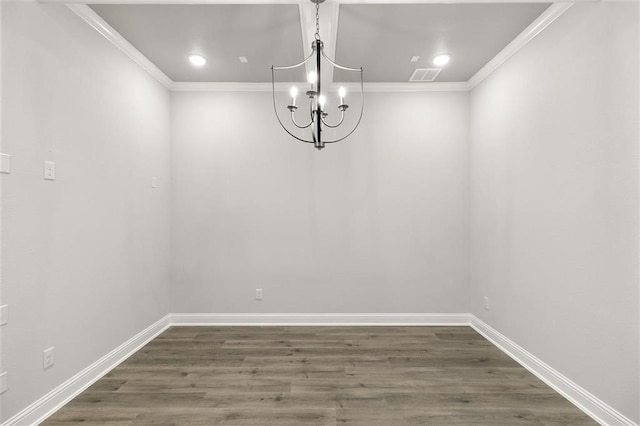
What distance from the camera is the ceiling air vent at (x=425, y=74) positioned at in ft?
11.5

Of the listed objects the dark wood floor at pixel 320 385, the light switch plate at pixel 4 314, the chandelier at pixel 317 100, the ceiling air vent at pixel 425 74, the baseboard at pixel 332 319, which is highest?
the ceiling air vent at pixel 425 74

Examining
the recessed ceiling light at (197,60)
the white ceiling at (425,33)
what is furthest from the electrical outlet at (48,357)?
the white ceiling at (425,33)

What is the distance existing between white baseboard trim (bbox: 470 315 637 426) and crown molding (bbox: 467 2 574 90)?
2.62 meters

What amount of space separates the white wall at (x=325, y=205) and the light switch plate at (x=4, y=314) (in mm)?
2031

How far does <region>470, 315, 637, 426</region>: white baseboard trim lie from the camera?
2053mm

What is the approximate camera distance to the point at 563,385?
2416 millimetres

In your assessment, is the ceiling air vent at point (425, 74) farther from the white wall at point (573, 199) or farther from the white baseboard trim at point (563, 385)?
the white baseboard trim at point (563, 385)

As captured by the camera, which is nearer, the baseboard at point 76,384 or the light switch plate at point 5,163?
the light switch plate at point 5,163

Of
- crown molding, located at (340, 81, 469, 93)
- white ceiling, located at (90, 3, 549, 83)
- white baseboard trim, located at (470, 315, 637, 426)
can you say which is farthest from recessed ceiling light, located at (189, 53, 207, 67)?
white baseboard trim, located at (470, 315, 637, 426)

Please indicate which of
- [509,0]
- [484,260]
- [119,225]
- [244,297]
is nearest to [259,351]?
[244,297]

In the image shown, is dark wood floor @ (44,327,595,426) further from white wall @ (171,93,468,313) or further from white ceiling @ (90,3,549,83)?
white ceiling @ (90,3,549,83)

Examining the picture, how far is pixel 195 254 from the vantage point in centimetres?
394

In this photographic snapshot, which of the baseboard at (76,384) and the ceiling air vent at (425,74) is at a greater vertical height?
the ceiling air vent at (425,74)

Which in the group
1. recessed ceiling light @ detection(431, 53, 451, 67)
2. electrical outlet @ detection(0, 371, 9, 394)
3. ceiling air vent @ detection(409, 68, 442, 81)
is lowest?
electrical outlet @ detection(0, 371, 9, 394)
